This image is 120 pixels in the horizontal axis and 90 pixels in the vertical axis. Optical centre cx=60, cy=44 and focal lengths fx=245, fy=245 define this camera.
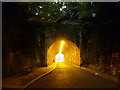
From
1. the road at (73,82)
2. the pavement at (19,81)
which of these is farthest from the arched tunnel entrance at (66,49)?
the pavement at (19,81)

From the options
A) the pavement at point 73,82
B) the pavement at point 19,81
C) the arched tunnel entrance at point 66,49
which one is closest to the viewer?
the pavement at point 19,81

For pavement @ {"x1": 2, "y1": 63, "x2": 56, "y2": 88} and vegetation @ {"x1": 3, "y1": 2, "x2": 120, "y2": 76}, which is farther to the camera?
vegetation @ {"x1": 3, "y1": 2, "x2": 120, "y2": 76}

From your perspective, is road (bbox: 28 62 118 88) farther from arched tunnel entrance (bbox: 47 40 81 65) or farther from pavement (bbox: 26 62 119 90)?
arched tunnel entrance (bbox: 47 40 81 65)

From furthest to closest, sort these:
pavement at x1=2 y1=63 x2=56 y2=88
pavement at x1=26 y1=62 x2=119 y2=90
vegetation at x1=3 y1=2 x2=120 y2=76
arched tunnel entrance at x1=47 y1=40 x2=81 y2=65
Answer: arched tunnel entrance at x1=47 y1=40 x2=81 y2=65
vegetation at x1=3 y1=2 x2=120 y2=76
pavement at x1=26 y1=62 x2=119 y2=90
pavement at x1=2 y1=63 x2=56 y2=88

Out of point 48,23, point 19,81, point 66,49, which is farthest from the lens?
point 66,49

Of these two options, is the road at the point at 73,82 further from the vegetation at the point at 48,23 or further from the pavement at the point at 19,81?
the vegetation at the point at 48,23

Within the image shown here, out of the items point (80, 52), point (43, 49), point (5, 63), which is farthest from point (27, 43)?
point (80, 52)

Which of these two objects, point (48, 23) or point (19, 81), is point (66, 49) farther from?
point (19, 81)

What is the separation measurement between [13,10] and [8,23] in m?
1.23

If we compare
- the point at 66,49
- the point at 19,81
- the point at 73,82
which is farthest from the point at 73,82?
the point at 66,49

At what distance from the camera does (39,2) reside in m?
17.3

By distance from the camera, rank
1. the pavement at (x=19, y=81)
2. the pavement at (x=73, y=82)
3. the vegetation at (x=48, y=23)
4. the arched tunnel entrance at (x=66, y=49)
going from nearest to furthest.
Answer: the pavement at (x=19, y=81) < the pavement at (x=73, y=82) < the vegetation at (x=48, y=23) < the arched tunnel entrance at (x=66, y=49)

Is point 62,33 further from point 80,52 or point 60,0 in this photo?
point 60,0

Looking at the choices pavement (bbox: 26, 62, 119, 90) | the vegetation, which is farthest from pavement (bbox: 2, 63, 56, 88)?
the vegetation
